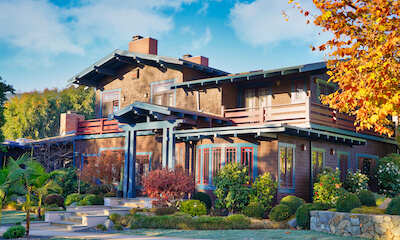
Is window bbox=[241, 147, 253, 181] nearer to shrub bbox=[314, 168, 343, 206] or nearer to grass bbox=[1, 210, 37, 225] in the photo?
shrub bbox=[314, 168, 343, 206]

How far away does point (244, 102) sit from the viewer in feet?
76.9

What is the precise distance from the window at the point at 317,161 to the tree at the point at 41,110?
116 feet

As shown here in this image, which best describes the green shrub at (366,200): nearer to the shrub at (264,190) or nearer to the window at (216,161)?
the shrub at (264,190)

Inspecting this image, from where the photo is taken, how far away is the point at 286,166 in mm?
18453

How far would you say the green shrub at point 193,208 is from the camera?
671 inches

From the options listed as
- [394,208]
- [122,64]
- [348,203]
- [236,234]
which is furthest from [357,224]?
[122,64]

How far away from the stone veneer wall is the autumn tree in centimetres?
1094

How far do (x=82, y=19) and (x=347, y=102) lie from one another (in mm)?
25696

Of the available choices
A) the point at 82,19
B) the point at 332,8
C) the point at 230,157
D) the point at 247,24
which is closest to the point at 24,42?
the point at 82,19

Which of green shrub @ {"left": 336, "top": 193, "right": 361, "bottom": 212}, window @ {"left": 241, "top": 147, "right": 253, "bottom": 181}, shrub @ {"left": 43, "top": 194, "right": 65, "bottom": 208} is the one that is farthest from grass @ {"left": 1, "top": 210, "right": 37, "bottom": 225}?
green shrub @ {"left": 336, "top": 193, "right": 361, "bottom": 212}

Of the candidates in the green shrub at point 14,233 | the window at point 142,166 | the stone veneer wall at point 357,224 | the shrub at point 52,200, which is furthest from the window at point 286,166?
the shrub at point 52,200

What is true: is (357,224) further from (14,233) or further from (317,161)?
(14,233)

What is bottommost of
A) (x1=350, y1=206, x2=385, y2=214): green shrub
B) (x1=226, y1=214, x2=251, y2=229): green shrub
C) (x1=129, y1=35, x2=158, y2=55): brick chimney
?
(x1=226, y1=214, x2=251, y2=229): green shrub

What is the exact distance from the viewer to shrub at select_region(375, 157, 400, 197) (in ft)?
70.4
